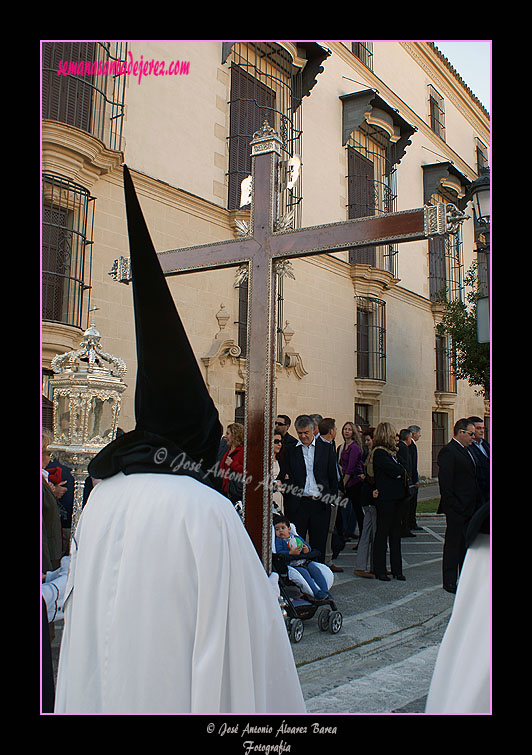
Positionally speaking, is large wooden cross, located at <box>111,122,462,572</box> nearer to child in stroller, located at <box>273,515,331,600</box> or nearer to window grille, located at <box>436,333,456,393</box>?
child in stroller, located at <box>273,515,331,600</box>

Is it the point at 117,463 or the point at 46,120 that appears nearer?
the point at 117,463

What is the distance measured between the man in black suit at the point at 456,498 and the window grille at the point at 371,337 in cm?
1000

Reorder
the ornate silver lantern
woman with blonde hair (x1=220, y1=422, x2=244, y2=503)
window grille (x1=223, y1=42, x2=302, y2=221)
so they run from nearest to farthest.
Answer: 1. the ornate silver lantern
2. woman with blonde hair (x1=220, y1=422, x2=244, y2=503)
3. window grille (x1=223, y1=42, x2=302, y2=221)

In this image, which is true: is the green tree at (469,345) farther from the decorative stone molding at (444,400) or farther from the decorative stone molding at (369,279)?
the decorative stone molding at (444,400)

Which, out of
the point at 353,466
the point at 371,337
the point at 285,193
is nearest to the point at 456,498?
the point at 353,466

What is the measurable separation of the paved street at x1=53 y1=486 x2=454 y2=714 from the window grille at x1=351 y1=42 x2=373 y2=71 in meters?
13.9

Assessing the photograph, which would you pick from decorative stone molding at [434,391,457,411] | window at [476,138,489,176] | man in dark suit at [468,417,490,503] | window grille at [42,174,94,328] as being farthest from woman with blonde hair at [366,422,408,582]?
window at [476,138,489,176]

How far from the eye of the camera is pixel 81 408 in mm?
4379

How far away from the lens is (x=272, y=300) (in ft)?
14.8

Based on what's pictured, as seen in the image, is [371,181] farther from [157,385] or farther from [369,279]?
[157,385]

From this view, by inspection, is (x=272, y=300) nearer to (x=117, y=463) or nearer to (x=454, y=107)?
(x=117, y=463)

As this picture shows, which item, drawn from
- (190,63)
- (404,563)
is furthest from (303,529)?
(190,63)

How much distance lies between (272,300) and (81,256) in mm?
5755

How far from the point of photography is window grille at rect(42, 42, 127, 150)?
926 centimetres
